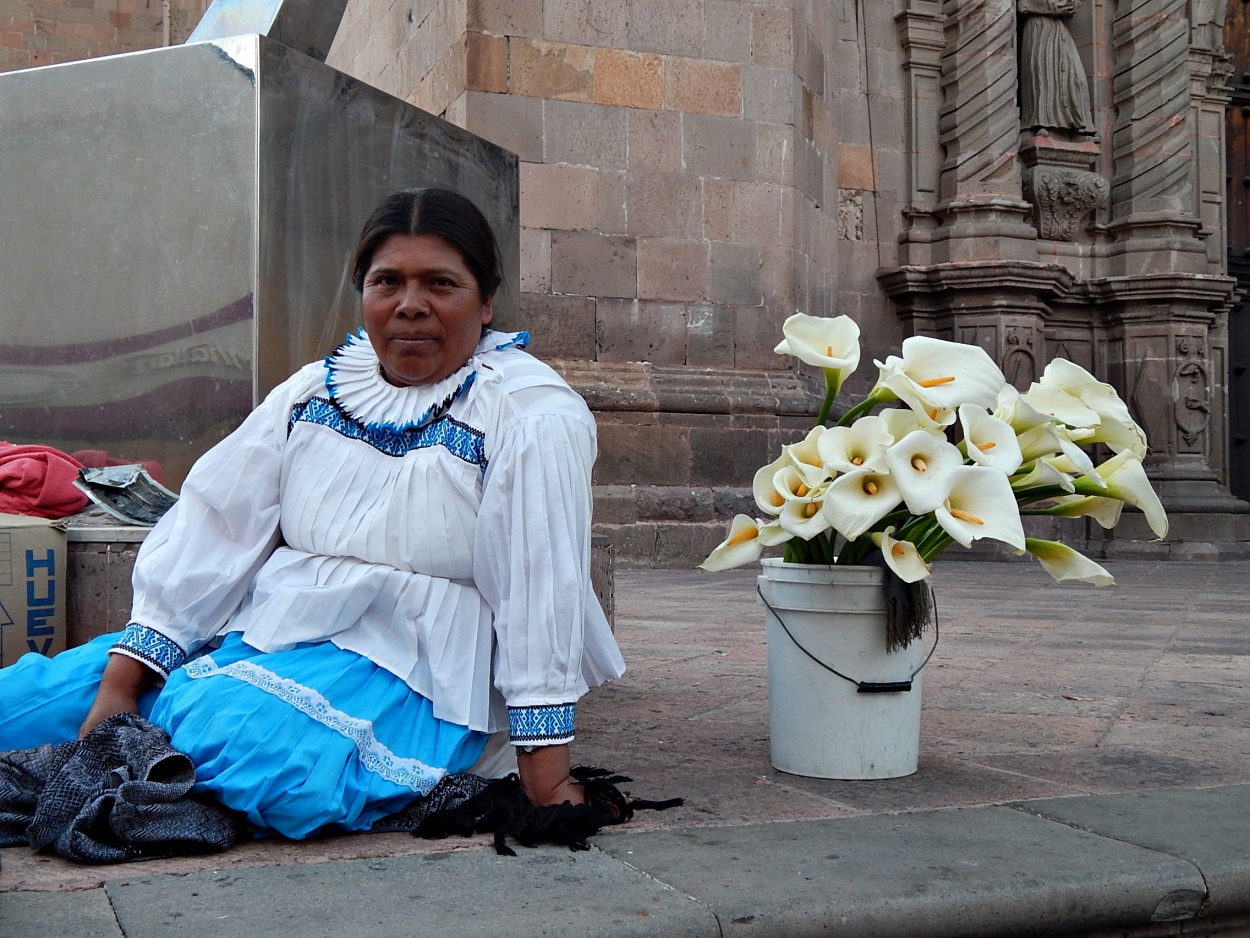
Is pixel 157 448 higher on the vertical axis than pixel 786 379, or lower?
lower

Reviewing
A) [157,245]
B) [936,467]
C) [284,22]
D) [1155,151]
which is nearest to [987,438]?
[936,467]

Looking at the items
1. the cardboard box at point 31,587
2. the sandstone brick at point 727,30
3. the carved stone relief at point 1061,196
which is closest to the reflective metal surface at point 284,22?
the cardboard box at point 31,587

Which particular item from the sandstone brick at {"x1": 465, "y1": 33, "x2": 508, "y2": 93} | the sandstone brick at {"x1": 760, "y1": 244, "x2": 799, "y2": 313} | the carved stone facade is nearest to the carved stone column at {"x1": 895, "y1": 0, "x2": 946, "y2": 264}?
the carved stone facade

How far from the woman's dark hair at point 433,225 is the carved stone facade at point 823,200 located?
6.05 meters

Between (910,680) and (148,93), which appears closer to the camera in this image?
(910,680)

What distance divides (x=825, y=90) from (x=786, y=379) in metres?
2.46

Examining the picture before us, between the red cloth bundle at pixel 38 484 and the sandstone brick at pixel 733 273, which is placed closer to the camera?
the red cloth bundle at pixel 38 484

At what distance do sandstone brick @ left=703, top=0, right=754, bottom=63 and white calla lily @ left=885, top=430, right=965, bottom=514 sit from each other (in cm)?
721

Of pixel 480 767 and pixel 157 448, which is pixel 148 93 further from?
pixel 480 767

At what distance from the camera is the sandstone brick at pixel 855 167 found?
1113 cm

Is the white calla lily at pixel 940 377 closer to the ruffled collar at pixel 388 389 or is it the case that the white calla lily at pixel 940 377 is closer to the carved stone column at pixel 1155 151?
the ruffled collar at pixel 388 389

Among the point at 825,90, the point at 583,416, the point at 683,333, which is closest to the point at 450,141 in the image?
the point at 583,416

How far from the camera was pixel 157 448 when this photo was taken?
3.74 metres

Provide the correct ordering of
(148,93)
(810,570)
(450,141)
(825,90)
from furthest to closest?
(825,90) → (450,141) → (148,93) → (810,570)
